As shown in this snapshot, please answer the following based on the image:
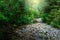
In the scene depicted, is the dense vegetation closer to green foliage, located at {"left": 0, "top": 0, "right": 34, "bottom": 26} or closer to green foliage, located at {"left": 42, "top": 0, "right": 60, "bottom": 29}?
green foliage, located at {"left": 0, "top": 0, "right": 34, "bottom": 26}

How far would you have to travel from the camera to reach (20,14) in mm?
7898

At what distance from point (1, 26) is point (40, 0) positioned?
18.0 feet

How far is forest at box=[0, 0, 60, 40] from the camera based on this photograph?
241 inches

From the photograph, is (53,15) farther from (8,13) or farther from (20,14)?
(8,13)

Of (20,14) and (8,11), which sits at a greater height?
(8,11)

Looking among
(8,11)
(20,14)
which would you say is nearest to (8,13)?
(8,11)

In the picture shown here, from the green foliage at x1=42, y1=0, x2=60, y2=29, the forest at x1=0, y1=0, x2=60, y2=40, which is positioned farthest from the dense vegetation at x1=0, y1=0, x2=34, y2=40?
the green foliage at x1=42, y1=0, x2=60, y2=29

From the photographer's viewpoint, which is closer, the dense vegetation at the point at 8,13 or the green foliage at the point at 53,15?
the dense vegetation at the point at 8,13

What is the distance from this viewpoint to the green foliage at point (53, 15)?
843 cm

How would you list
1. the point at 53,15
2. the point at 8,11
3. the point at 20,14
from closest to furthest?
the point at 8,11 < the point at 20,14 < the point at 53,15

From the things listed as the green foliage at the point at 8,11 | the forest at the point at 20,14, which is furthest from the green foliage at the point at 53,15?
the green foliage at the point at 8,11

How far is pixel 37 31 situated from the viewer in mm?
7539

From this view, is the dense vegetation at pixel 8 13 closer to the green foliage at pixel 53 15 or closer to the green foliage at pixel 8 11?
the green foliage at pixel 8 11

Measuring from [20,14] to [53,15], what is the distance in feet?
6.30
